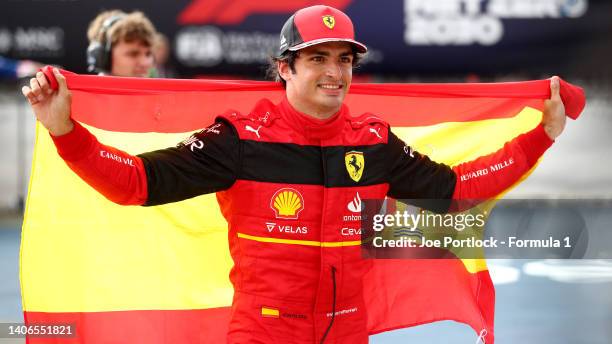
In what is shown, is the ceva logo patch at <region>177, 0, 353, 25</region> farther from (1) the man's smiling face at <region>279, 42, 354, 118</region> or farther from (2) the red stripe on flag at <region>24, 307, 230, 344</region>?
(1) the man's smiling face at <region>279, 42, 354, 118</region>

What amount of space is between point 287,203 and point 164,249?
976 millimetres

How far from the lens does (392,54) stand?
347 inches

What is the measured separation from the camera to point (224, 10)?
867cm

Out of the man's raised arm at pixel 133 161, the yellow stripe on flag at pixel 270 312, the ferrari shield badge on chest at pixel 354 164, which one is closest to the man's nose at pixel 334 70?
the ferrari shield badge on chest at pixel 354 164

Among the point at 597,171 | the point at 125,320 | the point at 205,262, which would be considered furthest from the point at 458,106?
the point at 597,171

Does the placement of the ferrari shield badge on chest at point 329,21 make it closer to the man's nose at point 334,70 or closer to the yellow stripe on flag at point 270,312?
the man's nose at point 334,70

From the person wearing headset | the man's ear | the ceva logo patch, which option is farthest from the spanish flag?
the ceva logo patch

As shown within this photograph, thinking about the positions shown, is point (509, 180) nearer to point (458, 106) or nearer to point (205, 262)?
point (458, 106)

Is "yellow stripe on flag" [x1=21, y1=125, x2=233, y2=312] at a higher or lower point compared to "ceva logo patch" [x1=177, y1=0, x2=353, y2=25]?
lower

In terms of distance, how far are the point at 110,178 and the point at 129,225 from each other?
101cm

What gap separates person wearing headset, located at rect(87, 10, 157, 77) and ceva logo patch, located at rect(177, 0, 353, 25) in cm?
407

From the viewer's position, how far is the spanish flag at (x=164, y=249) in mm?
3387

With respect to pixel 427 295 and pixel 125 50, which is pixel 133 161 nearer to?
pixel 427 295

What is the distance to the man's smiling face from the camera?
9.02 ft
